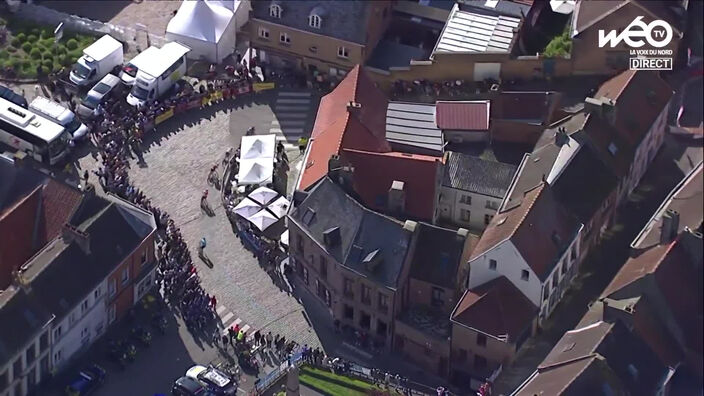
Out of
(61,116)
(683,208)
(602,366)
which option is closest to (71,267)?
(61,116)

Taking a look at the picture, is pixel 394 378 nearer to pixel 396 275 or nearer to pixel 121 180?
pixel 396 275

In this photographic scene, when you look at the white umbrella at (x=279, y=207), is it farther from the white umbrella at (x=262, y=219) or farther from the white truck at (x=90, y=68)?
the white truck at (x=90, y=68)

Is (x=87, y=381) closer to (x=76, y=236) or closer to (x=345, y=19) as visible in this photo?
(x=76, y=236)

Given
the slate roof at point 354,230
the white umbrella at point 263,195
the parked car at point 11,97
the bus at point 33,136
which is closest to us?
the slate roof at point 354,230

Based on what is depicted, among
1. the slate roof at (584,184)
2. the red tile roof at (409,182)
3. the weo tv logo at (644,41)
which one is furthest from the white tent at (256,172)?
the weo tv logo at (644,41)

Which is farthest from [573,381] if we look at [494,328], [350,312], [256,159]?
[256,159]

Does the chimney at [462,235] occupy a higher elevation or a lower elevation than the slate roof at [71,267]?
higher

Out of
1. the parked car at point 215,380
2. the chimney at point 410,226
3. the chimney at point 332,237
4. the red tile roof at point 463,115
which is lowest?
the parked car at point 215,380
